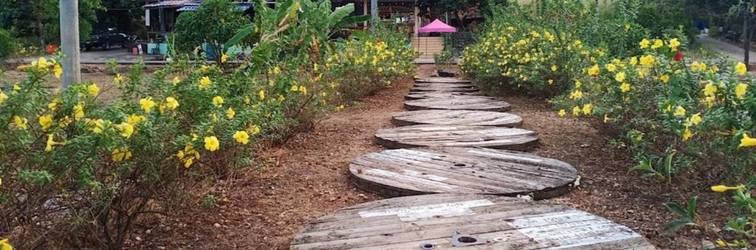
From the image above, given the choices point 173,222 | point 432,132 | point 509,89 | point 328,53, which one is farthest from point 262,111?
point 509,89

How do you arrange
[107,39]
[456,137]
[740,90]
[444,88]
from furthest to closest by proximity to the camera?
1. [107,39]
2. [444,88]
3. [456,137]
4. [740,90]

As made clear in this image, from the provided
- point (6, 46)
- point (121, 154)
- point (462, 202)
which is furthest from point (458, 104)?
point (6, 46)

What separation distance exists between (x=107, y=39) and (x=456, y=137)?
2970 cm

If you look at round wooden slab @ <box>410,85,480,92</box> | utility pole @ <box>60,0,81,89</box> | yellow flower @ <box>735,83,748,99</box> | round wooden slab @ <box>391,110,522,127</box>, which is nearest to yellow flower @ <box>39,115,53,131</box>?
yellow flower @ <box>735,83,748,99</box>

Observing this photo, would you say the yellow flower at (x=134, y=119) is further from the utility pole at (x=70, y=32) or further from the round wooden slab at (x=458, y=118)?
the round wooden slab at (x=458, y=118)

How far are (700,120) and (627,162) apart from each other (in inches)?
68.4

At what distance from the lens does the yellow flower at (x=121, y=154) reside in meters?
2.23

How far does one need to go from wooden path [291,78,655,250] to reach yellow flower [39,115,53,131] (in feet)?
3.32

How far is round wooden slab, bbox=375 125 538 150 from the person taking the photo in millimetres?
5078

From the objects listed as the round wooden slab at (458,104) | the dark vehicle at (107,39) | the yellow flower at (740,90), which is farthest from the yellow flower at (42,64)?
the dark vehicle at (107,39)

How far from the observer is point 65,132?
2234 mm

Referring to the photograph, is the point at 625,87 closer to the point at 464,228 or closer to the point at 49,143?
the point at 464,228

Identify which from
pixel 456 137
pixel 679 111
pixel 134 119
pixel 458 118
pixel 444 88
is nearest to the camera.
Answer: pixel 134 119

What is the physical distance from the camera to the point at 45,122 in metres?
2.10
